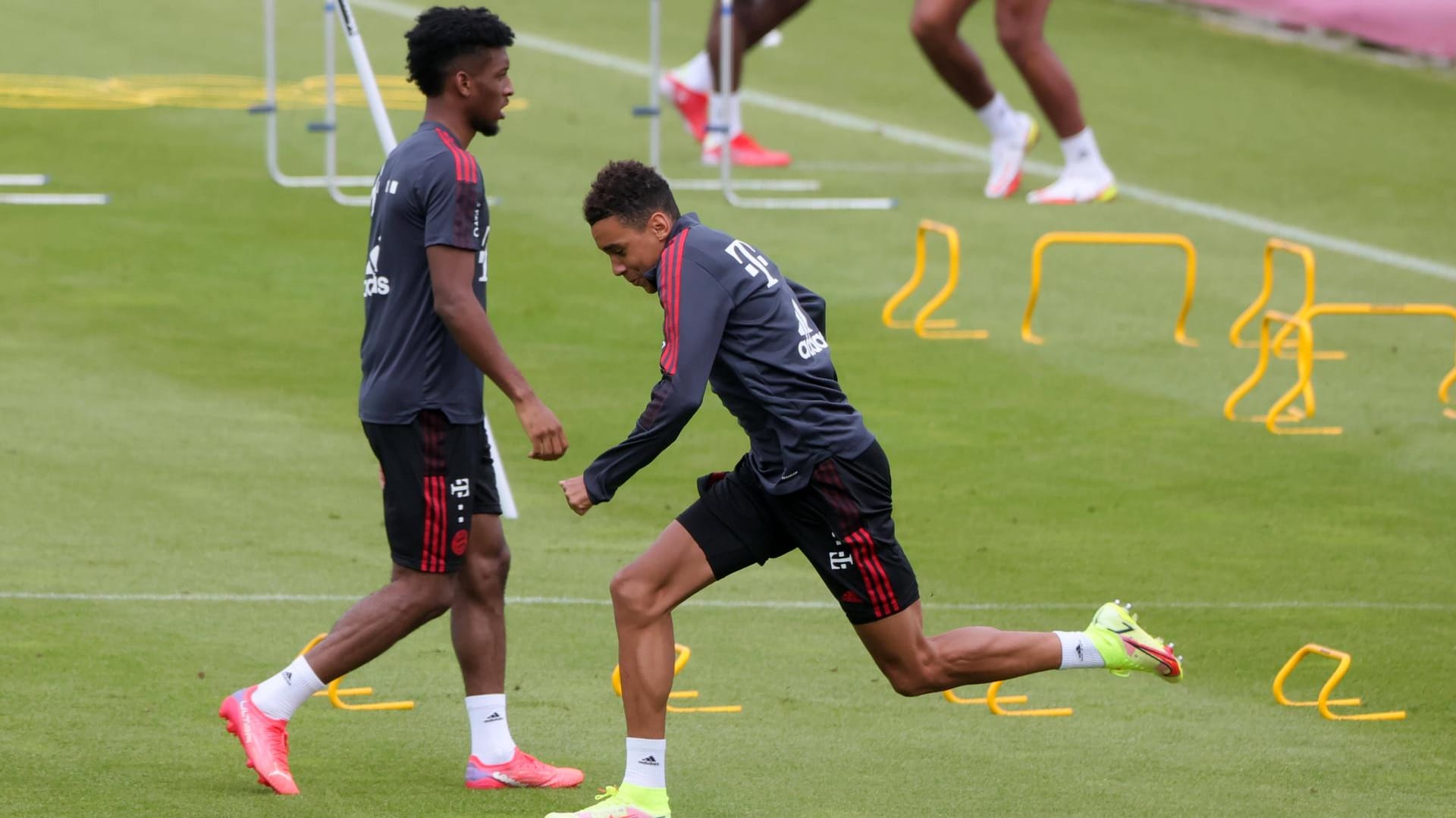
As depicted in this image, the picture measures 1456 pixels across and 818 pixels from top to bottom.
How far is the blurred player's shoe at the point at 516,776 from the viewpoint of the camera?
7727mm

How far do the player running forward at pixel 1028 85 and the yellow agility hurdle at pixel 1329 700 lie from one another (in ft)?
29.6

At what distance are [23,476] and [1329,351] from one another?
26.5 feet

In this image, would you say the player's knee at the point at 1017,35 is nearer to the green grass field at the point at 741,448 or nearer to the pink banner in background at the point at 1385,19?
the green grass field at the point at 741,448

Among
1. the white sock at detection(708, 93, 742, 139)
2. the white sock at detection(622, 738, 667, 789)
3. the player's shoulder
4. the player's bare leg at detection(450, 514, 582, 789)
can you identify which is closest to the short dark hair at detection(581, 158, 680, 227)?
the player's shoulder

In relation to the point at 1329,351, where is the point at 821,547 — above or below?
above

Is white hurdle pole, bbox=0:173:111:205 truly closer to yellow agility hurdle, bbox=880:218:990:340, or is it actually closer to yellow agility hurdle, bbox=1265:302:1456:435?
yellow agility hurdle, bbox=880:218:990:340

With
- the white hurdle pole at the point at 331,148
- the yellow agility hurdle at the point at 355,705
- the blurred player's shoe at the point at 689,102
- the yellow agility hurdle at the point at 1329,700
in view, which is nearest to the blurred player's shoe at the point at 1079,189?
the blurred player's shoe at the point at 689,102

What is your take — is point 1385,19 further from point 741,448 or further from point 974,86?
point 741,448

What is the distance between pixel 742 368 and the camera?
721cm

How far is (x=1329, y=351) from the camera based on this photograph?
599 inches

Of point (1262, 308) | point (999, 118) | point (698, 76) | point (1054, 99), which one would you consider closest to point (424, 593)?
point (1262, 308)

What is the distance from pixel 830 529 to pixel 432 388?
135 centimetres

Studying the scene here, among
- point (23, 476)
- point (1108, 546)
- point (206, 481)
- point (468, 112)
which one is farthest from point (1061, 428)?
point (468, 112)

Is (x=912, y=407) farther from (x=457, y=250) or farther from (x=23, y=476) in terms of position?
(x=457, y=250)
